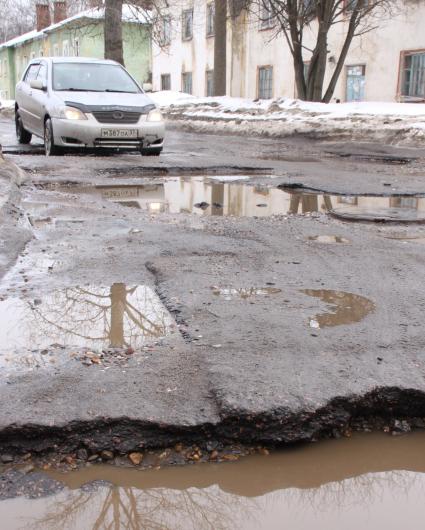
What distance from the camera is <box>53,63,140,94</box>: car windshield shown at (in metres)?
10.2

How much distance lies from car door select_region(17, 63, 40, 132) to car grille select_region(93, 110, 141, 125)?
1877mm

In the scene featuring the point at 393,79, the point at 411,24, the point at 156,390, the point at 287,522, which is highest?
the point at 411,24

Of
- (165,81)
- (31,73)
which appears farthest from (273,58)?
(31,73)

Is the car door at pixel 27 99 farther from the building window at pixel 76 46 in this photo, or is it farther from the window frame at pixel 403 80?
the building window at pixel 76 46

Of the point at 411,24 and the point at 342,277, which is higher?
the point at 411,24

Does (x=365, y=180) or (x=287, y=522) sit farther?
(x=365, y=180)

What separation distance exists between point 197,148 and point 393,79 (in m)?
12.7

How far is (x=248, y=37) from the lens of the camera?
28.7 metres

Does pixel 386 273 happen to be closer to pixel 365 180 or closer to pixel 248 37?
pixel 365 180

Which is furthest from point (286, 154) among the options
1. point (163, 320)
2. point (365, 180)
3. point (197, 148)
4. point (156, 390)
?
point (156, 390)

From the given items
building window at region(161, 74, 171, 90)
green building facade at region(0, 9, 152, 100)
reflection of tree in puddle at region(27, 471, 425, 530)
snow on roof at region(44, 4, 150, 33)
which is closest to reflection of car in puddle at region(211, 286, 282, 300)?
reflection of tree in puddle at region(27, 471, 425, 530)

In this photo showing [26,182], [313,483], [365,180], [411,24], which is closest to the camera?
[313,483]

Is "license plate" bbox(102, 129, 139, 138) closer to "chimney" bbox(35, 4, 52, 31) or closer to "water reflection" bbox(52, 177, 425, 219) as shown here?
"water reflection" bbox(52, 177, 425, 219)

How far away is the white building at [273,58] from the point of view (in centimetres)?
2139
